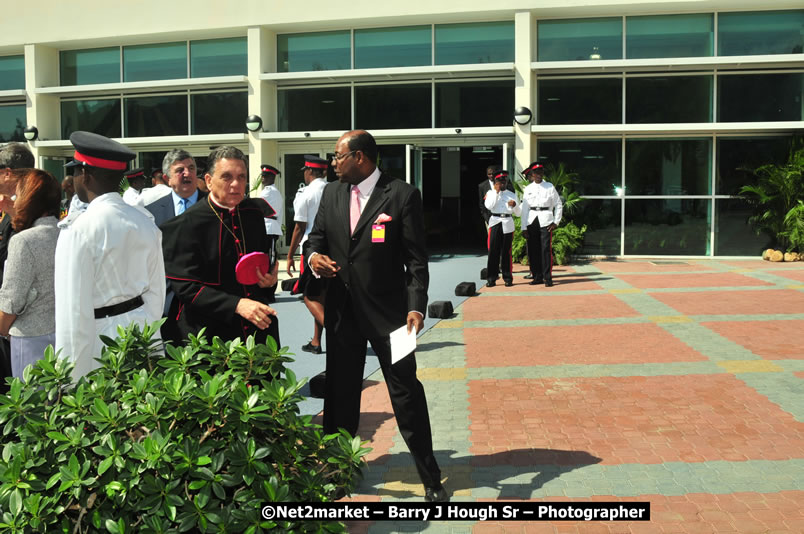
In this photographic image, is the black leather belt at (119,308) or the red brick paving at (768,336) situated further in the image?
the red brick paving at (768,336)

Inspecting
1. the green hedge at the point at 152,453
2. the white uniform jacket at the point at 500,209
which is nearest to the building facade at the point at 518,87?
the white uniform jacket at the point at 500,209

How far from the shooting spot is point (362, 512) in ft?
9.86

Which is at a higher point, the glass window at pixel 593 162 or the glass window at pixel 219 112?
the glass window at pixel 219 112

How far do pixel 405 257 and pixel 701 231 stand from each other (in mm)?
15008

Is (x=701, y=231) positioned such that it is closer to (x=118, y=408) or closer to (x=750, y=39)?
(x=750, y=39)

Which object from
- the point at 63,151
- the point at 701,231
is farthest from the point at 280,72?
the point at 701,231

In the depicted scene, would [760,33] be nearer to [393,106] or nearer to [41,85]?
[393,106]

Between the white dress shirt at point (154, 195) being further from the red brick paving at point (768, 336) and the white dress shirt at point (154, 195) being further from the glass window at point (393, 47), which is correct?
the glass window at point (393, 47)

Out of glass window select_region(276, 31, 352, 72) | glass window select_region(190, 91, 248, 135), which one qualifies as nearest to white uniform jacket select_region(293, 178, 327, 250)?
glass window select_region(276, 31, 352, 72)

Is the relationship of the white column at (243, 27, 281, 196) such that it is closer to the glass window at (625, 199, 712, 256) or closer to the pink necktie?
the glass window at (625, 199, 712, 256)

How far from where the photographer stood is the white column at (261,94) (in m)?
19.1

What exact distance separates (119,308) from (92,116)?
1916 centimetres

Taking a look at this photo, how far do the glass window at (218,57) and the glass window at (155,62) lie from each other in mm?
291

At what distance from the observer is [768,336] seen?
29.6ft
